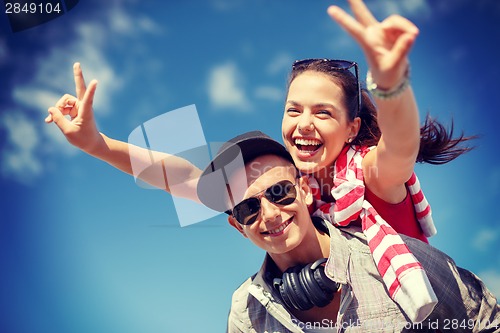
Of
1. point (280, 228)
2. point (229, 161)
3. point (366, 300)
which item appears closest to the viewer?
point (366, 300)

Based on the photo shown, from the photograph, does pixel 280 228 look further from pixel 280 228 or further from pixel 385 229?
pixel 385 229

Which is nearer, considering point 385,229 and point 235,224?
point 385,229

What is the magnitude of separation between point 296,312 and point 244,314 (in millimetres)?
390

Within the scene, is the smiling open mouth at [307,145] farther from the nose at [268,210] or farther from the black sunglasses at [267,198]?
the nose at [268,210]

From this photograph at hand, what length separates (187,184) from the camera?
416 cm

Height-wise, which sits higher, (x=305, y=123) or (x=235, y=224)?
(x=305, y=123)

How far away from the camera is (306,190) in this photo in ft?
12.8

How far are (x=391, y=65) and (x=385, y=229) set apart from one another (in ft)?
4.62

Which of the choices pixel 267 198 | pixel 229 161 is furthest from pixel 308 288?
pixel 229 161

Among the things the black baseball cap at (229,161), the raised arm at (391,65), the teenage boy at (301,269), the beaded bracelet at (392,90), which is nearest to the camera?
the raised arm at (391,65)

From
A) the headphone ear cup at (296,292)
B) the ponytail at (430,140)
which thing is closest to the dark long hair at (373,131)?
the ponytail at (430,140)

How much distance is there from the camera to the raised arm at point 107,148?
347cm

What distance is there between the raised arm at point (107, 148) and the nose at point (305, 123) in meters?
0.97

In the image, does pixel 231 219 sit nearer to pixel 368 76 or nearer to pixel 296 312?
pixel 296 312
